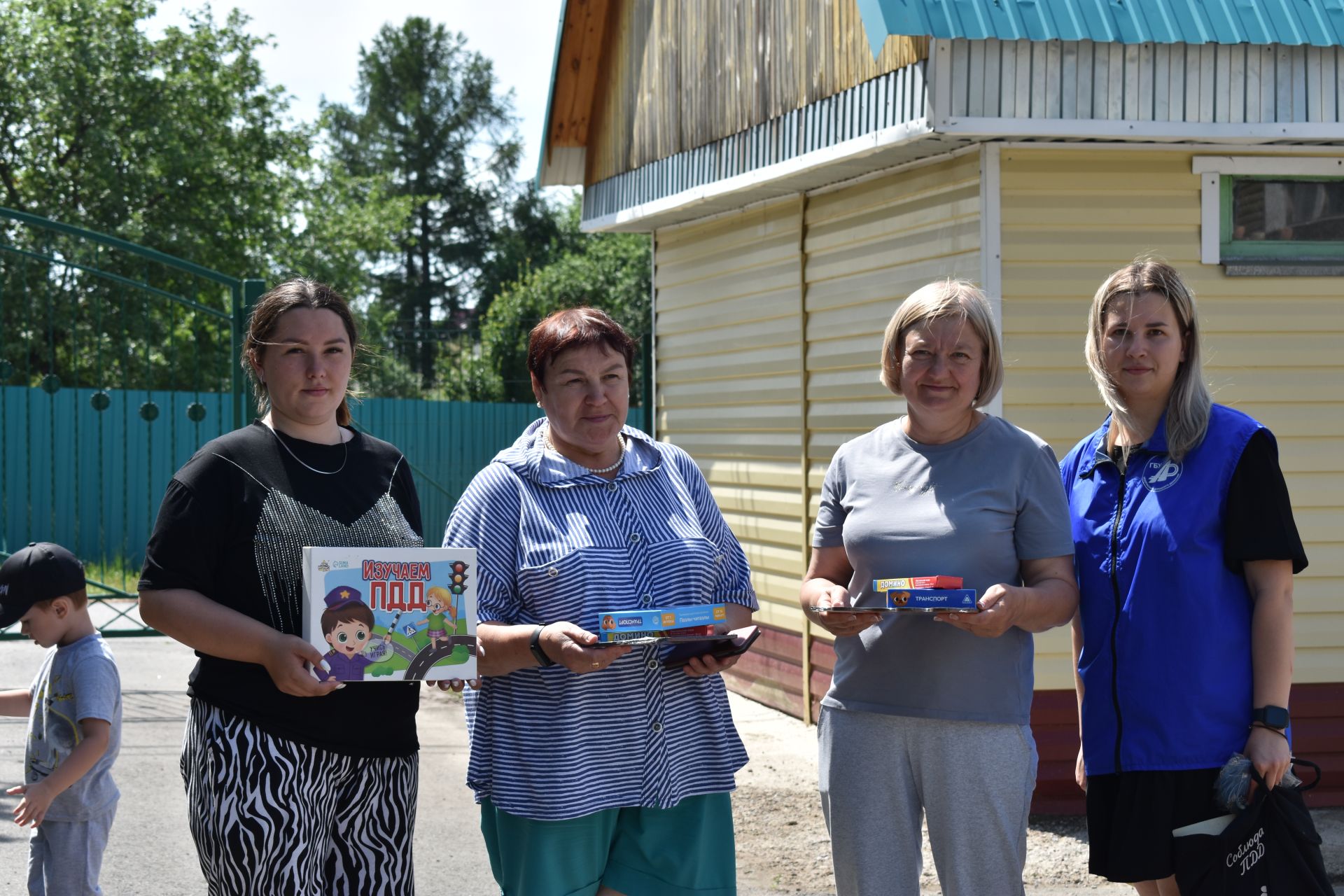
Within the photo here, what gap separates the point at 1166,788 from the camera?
3.28 m

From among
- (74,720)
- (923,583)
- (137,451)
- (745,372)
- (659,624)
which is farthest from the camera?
(137,451)

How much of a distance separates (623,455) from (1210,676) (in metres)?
1.51

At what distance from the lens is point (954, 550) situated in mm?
3217

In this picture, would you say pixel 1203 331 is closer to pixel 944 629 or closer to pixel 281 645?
pixel 944 629

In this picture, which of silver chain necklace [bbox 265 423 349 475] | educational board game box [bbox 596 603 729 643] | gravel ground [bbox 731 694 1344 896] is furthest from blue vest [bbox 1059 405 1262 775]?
gravel ground [bbox 731 694 1344 896]

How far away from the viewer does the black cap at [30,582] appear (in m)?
3.85

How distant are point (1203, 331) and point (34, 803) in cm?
512

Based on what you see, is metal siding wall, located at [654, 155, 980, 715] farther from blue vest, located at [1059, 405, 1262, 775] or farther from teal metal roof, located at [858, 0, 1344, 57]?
blue vest, located at [1059, 405, 1262, 775]

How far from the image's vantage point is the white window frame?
620cm

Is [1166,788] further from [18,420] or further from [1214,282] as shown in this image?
[18,420]

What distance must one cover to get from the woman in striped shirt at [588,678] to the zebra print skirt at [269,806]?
31 centimetres

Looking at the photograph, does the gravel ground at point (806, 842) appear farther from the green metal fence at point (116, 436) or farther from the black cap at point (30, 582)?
the green metal fence at point (116, 436)

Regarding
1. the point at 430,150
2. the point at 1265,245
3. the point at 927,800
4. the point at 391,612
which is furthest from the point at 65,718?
the point at 430,150

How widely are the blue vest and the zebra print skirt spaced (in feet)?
5.88
